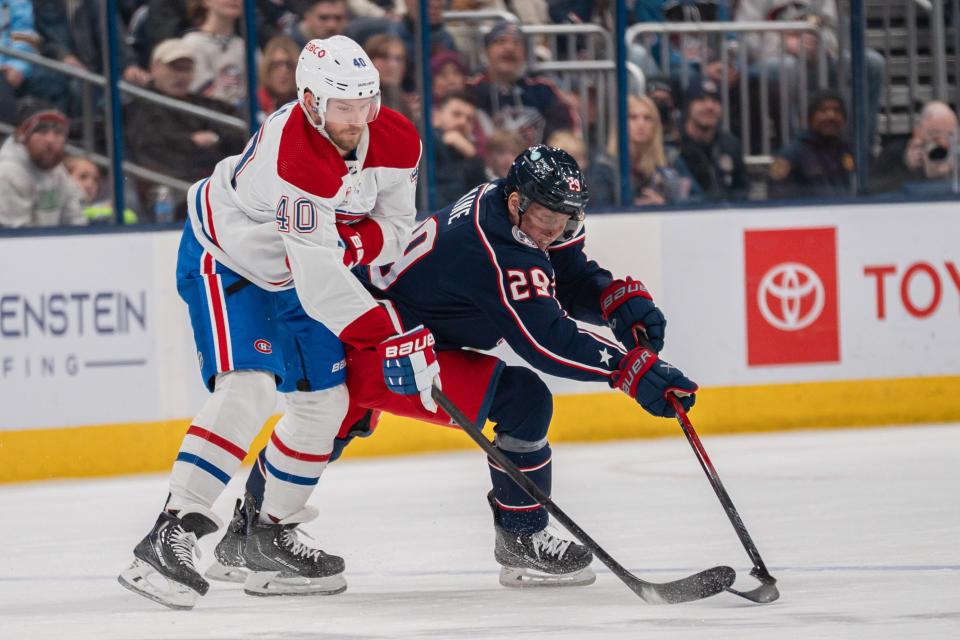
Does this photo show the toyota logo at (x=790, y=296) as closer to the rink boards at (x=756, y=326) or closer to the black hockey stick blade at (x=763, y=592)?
the rink boards at (x=756, y=326)

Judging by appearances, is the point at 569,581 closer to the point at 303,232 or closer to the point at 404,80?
the point at 303,232

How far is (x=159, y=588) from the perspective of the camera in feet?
12.0

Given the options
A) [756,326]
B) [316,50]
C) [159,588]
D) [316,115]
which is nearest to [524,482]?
→ [159,588]

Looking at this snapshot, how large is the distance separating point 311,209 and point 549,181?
1.68 feet

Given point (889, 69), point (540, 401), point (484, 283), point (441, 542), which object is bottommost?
point (441, 542)

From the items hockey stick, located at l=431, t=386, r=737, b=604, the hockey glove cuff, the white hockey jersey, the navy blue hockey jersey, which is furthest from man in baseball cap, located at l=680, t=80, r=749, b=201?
hockey stick, located at l=431, t=386, r=737, b=604

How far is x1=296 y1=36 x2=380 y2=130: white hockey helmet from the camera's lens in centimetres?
362

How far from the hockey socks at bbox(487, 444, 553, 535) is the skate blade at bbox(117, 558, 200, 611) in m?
0.75

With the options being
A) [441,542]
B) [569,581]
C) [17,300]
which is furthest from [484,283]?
[17,300]

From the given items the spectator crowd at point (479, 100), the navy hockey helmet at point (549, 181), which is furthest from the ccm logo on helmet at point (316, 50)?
the spectator crowd at point (479, 100)

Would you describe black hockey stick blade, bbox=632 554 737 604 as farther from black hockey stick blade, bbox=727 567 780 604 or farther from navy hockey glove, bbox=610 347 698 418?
navy hockey glove, bbox=610 347 698 418

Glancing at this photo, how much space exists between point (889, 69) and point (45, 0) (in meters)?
3.39

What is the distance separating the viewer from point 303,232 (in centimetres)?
361

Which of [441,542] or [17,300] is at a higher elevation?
[17,300]
